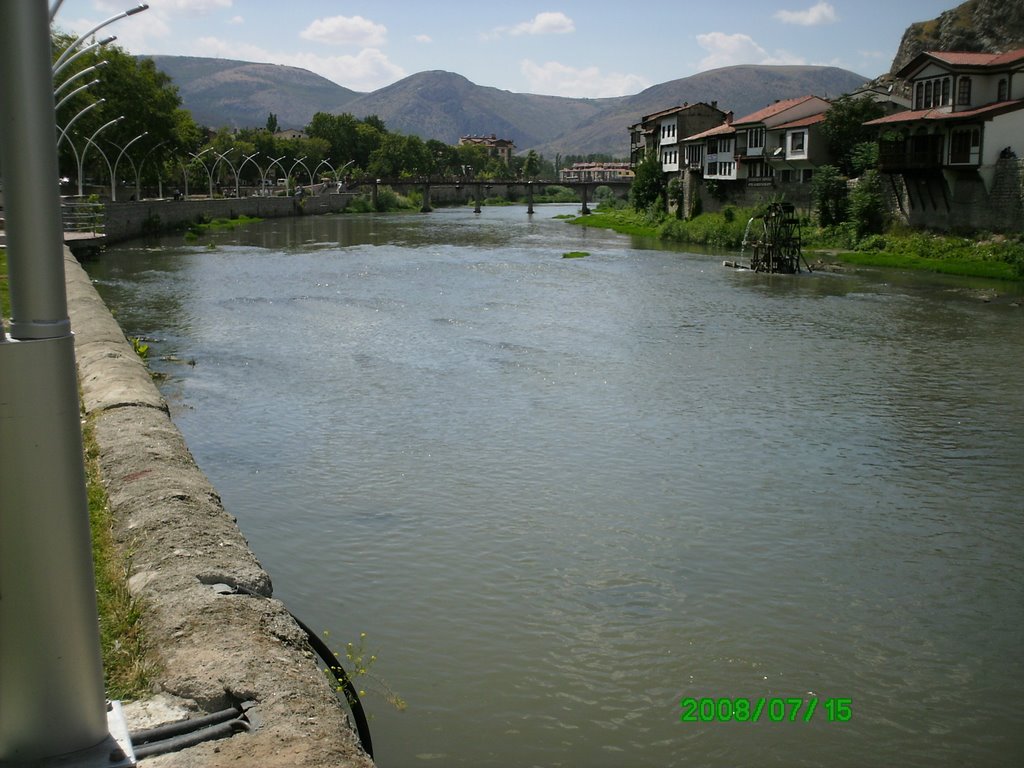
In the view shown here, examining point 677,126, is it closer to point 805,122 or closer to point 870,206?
point 805,122

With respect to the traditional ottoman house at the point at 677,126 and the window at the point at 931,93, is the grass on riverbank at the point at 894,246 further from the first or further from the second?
the traditional ottoman house at the point at 677,126

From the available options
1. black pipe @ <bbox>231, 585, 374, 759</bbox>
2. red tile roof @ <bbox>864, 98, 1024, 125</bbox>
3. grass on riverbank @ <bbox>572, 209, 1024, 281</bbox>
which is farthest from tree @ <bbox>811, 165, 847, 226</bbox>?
black pipe @ <bbox>231, 585, 374, 759</bbox>

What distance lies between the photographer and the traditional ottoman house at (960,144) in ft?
144

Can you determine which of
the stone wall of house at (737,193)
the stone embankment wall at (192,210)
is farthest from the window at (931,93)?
the stone embankment wall at (192,210)

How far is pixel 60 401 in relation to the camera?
13.2 feet

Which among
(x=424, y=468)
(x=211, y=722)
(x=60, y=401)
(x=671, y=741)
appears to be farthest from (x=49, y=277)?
(x=424, y=468)

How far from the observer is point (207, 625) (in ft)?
19.6

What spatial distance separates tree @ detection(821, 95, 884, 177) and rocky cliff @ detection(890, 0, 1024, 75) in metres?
23.9

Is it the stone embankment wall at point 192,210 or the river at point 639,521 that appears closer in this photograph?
the river at point 639,521

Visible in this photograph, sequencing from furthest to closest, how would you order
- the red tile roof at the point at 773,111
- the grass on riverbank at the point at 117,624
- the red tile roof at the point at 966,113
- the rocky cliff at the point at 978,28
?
the rocky cliff at the point at 978,28 < the red tile roof at the point at 773,111 < the red tile roof at the point at 966,113 < the grass on riverbank at the point at 117,624

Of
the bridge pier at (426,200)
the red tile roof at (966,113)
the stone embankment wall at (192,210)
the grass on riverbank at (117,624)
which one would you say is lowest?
the grass on riverbank at (117,624)

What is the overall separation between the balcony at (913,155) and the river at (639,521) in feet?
67.9
